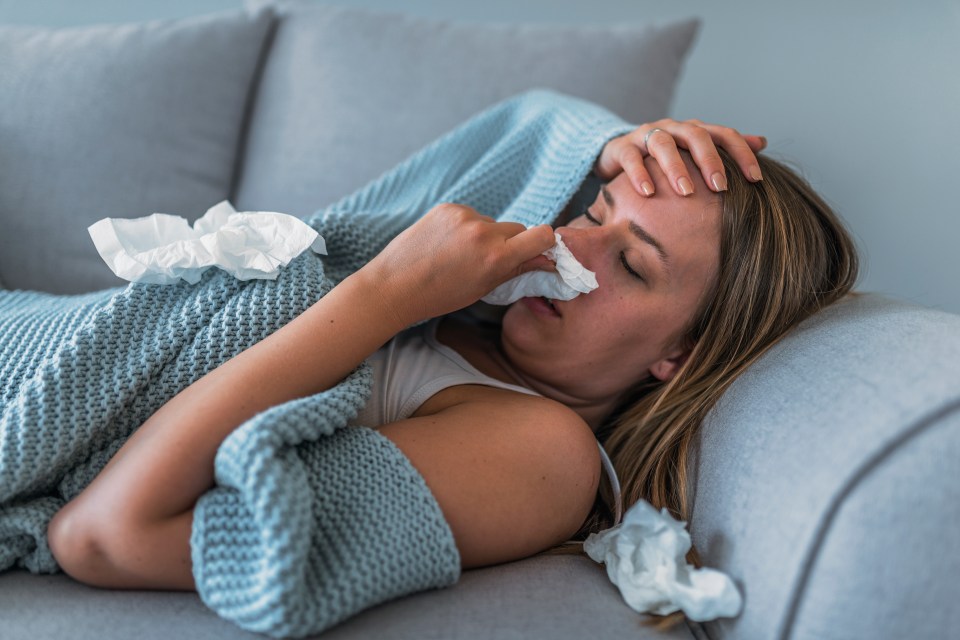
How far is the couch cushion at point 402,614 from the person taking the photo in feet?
2.48

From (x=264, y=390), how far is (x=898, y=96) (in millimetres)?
1767

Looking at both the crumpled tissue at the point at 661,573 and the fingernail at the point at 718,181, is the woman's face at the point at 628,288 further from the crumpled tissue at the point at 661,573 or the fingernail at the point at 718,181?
the crumpled tissue at the point at 661,573

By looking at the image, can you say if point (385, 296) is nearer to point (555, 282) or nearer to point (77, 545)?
point (555, 282)

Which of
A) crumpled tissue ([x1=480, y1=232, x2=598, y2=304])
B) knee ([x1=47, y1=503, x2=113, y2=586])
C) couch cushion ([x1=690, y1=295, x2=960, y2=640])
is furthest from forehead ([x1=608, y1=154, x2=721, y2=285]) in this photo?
knee ([x1=47, y1=503, x2=113, y2=586])

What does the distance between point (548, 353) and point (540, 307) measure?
0.25 feet

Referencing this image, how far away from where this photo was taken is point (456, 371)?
3.87ft

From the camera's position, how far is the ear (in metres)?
1.21

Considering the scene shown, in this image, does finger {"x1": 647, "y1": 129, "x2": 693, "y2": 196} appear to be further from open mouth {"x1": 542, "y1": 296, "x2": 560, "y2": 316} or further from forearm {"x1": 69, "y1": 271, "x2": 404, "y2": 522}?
forearm {"x1": 69, "y1": 271, "x2": 404, "y2": 522}

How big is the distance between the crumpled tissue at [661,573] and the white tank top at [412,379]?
0.14 metres

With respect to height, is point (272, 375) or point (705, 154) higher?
point (705, 154)

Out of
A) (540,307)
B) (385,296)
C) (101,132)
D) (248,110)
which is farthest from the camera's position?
(248,110)

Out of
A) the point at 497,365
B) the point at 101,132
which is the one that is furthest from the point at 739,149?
the point at 101,132

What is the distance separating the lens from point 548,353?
1179mm

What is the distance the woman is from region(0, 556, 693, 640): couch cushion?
34 mm
